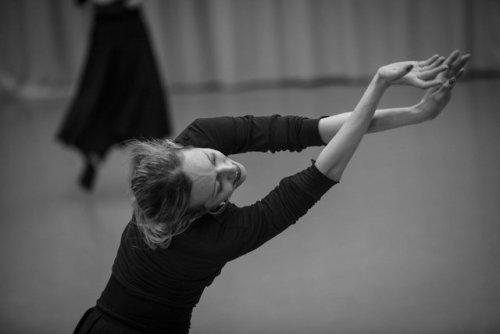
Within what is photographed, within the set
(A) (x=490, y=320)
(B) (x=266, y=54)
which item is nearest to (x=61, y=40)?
(B) (x=266, y=54)

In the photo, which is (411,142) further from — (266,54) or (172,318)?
(172,318)

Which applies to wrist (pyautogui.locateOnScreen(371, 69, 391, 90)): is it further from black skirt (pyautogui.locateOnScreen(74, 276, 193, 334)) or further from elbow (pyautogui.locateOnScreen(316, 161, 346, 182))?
black skirt (pyautogui.locateOnScreen(74, 276, 193, 334))

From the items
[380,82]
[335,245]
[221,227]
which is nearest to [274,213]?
[221,227]

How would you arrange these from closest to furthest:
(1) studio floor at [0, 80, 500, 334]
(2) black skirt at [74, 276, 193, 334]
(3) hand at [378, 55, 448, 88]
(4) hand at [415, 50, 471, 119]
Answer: (3) hand at [378, 55, 448, 88] < (4) hand at [415, 50, 471, 119] < (2) black skirt at [74, 276, 193, 334] < (1) studio floor at [0, 80, 500, 334]

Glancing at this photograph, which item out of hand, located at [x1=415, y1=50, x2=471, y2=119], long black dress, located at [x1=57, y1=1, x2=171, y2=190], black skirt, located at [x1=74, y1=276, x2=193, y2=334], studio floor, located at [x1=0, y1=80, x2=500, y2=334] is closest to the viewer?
hand, located at [x1=415, y1=50, x2=471, y2=119]

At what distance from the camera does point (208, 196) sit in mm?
1564

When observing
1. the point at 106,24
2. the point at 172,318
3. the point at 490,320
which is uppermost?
the point at 106,24

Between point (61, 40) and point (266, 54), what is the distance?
2.01 metres

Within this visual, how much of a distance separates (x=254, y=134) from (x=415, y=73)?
1.34ft

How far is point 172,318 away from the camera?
5.45 ft

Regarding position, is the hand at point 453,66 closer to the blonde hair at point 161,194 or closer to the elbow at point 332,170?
the elbow at point 332,170

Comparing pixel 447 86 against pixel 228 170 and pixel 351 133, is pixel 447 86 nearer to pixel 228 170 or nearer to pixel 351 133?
pixel 351 133

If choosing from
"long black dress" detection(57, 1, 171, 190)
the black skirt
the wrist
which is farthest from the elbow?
"long black dress" detection(57, 1, 171, 190)

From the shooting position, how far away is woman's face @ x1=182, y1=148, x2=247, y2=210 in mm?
1548
